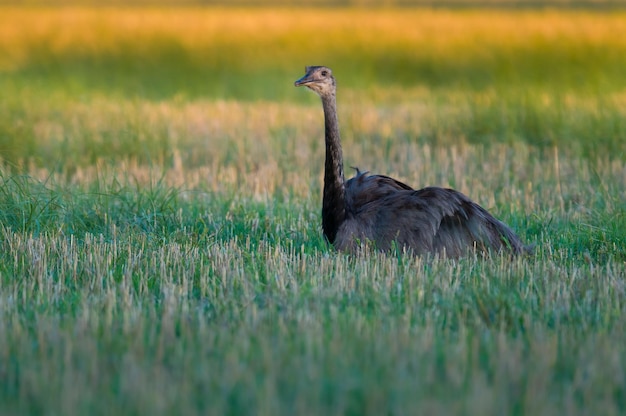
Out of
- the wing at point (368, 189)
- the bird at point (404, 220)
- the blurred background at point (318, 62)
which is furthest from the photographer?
the blurred background at point (318, 62)

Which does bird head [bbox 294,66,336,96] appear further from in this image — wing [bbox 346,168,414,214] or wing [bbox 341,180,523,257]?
wing [bbox 341,180,523,257]

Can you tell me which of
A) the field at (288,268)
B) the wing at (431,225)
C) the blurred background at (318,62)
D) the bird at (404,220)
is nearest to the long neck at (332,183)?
the bird at (404,220)

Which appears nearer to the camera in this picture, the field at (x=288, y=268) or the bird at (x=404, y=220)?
the field at (x=288, y=268)

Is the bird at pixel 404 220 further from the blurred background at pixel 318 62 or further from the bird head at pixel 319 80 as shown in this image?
the blurred background at pixel 318 62

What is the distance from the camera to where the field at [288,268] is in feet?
13.6

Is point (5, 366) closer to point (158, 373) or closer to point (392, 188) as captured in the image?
point (158, 373)

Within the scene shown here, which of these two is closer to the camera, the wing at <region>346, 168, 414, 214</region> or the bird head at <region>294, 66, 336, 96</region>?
the bird head at <region>294, 66, 336, 96</region>

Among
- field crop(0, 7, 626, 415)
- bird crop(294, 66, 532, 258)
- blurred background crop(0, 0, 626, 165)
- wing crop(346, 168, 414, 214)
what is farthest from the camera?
blurred background crop(0, 0, 626, 165)

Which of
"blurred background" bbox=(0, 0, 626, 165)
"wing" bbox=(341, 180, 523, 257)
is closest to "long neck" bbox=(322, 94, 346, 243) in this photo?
"wing" bbox=(341, 180, 523, 257)

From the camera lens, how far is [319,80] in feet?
23.3

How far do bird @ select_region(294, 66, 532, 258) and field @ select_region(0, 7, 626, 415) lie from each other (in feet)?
0.62

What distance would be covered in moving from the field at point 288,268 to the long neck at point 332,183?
0.22 metres

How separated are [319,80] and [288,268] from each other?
1.56 meters

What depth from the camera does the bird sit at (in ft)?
22.8
